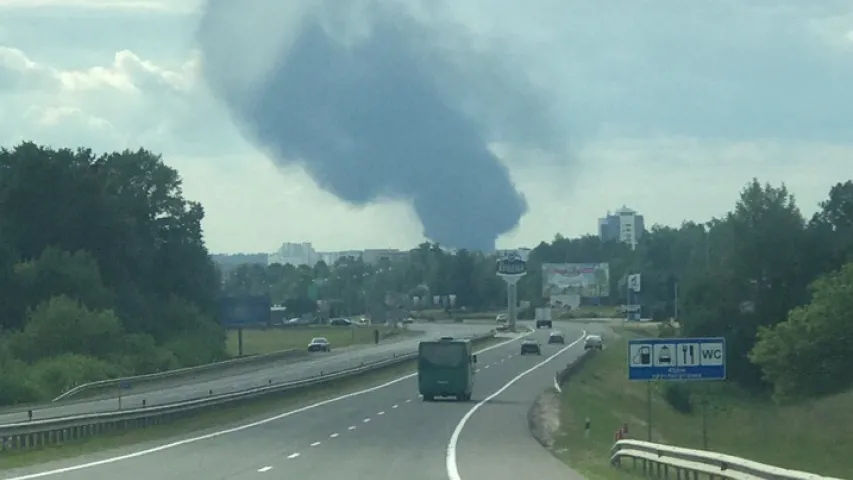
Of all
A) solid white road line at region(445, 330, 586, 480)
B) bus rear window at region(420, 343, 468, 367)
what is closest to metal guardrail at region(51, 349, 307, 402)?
bus rear window at region(420, 343, 468, 367)

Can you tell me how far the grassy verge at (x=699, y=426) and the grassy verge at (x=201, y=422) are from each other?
10.9 meters

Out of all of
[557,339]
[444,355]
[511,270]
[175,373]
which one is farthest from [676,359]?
[511,270]

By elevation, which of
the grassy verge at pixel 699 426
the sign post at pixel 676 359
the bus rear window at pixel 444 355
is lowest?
the grassy verge at pixel 699 426

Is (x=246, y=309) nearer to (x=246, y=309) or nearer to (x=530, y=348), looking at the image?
(x=246, y=309)

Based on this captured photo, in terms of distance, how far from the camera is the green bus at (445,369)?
205ft

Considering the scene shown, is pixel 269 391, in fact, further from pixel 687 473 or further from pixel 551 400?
pixel 687 473

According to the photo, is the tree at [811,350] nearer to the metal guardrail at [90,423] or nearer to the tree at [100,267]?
the metal guardrail at [90,423]

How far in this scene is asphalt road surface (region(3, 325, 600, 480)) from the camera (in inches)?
1074

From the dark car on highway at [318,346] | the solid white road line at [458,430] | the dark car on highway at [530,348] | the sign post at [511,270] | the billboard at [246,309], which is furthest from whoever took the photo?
the sign post at [511,270]

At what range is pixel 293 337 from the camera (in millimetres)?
158000

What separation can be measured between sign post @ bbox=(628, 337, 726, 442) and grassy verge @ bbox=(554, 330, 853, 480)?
2.29 meters

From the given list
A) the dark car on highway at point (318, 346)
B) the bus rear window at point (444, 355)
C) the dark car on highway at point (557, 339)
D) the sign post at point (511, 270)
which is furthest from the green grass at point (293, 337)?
the bus rear window at point (444, 355)

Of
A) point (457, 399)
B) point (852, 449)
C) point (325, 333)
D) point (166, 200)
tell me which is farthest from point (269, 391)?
point (325, 333)

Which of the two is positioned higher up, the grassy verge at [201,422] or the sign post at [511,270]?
the sign post at [511,270]
